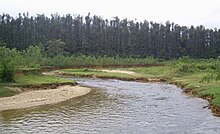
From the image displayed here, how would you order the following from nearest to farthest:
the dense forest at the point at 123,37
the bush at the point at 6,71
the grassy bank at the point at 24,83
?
the grassy bank at the point at 24,83 → the bush at the point at 6,71 → the dense forest at the point at 123,37

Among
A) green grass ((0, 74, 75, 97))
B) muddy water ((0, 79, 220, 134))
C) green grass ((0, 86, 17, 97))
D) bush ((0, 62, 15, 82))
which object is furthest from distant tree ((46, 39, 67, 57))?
muddy water ((0, 79, 220, 134))

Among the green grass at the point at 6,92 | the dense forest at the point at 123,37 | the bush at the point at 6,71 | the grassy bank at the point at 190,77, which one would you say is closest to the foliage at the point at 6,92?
the green grass at the point at 6,92

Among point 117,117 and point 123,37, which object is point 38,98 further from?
point 123,37

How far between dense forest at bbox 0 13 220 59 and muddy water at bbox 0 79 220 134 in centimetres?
11469

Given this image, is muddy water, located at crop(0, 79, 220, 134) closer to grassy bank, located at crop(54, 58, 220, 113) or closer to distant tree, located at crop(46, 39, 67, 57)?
grassy bank, located at crop(54, 58, 220, 113)

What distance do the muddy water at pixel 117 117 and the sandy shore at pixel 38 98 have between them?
189 centimetres

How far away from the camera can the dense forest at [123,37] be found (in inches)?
6518

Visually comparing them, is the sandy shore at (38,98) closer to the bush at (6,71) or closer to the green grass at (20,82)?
the green grass at (20,82)

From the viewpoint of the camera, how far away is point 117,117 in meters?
35.1

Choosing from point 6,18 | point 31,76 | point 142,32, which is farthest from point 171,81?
point 6,18

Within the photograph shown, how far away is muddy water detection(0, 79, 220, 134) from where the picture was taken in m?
29.9

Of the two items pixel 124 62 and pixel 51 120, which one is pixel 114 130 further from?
pixel 124 62

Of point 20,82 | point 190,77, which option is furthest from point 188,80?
point 20,82

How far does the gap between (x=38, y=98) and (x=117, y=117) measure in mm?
14233
